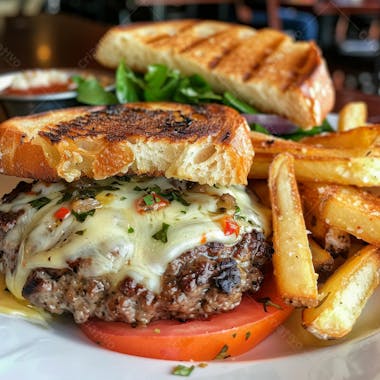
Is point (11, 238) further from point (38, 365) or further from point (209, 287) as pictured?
point (209, 287)

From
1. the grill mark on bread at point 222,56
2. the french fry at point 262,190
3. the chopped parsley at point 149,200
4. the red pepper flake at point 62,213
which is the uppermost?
the grill mark on bread at point 222,56

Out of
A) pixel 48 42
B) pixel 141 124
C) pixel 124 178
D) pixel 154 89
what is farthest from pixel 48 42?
pixel 124 178

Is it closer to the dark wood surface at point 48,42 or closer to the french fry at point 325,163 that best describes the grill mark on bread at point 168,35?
the dark wood surface at point 48,42

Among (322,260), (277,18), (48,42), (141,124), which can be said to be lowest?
(277,18)

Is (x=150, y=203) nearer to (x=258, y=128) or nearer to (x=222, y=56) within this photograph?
(x=258, y=128)

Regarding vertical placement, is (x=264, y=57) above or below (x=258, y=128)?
above

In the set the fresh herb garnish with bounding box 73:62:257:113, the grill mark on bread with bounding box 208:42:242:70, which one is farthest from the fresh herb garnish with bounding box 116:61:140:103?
the grill mark on bread with bounding box 208:42:242:70

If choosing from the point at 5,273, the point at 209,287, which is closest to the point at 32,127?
the point at 5,273

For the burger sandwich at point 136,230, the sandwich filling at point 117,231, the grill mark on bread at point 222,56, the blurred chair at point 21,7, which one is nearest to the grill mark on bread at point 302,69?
the grill mark on bread at point 222,56
